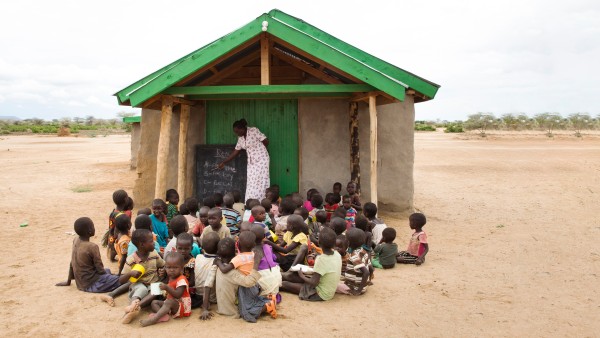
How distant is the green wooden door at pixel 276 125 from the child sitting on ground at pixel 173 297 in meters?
4.99

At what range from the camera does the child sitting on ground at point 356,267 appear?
4.70 meters

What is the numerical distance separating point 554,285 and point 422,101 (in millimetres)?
4497

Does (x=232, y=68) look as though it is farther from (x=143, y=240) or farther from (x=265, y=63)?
(x=143, y=240)

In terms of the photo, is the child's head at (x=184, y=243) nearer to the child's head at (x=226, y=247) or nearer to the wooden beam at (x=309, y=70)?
the child's head at (x=226, y=247)

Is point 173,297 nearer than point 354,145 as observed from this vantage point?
Yes

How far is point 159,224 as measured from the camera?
568 centimetres

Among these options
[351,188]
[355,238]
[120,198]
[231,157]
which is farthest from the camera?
[231,157]

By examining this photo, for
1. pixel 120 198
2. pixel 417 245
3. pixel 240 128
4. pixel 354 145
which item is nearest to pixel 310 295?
pixel 417 245

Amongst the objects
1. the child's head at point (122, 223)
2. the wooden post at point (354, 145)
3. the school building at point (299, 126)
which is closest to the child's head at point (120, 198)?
the child's head at point (122, 223)

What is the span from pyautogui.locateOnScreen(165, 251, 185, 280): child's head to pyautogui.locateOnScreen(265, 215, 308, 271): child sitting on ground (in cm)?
131

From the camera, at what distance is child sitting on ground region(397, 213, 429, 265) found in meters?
5.92

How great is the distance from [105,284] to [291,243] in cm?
214

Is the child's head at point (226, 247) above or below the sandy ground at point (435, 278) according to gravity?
above

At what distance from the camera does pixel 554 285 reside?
17.0ft
